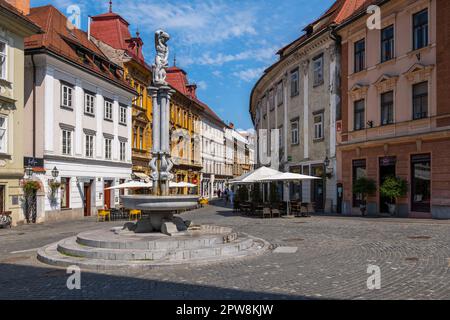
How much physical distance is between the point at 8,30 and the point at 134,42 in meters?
18.9

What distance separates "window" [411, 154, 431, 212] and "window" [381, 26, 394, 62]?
5.69 m

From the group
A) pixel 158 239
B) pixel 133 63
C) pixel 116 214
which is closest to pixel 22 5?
pixel 133 63

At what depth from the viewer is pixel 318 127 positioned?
29344 mm

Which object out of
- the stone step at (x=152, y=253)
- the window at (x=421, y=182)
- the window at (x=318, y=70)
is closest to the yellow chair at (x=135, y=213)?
the stone step at (x=152, y=253)

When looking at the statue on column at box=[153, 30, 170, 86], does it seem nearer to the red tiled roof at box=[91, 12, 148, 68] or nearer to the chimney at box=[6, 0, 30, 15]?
the chimney at box=[6, 0, 30, 15]

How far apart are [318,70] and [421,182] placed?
11094 millimetres

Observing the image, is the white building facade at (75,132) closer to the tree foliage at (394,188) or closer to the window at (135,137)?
the window at (135,137)

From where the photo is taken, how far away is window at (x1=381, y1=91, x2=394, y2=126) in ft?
76.4

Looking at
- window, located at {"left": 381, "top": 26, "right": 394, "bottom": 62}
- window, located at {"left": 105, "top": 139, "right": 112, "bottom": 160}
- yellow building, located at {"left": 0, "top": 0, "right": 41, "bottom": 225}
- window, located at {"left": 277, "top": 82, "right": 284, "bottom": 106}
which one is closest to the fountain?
yellow building, located at {"left": 0, "top": 0, "right": 41, "bottom": 225}

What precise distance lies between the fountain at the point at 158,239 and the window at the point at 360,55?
48.7ft

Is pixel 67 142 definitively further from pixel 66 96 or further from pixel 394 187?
pixel 394 187

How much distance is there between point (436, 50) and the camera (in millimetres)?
20406

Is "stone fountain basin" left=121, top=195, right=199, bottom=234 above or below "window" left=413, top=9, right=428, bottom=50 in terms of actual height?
below
